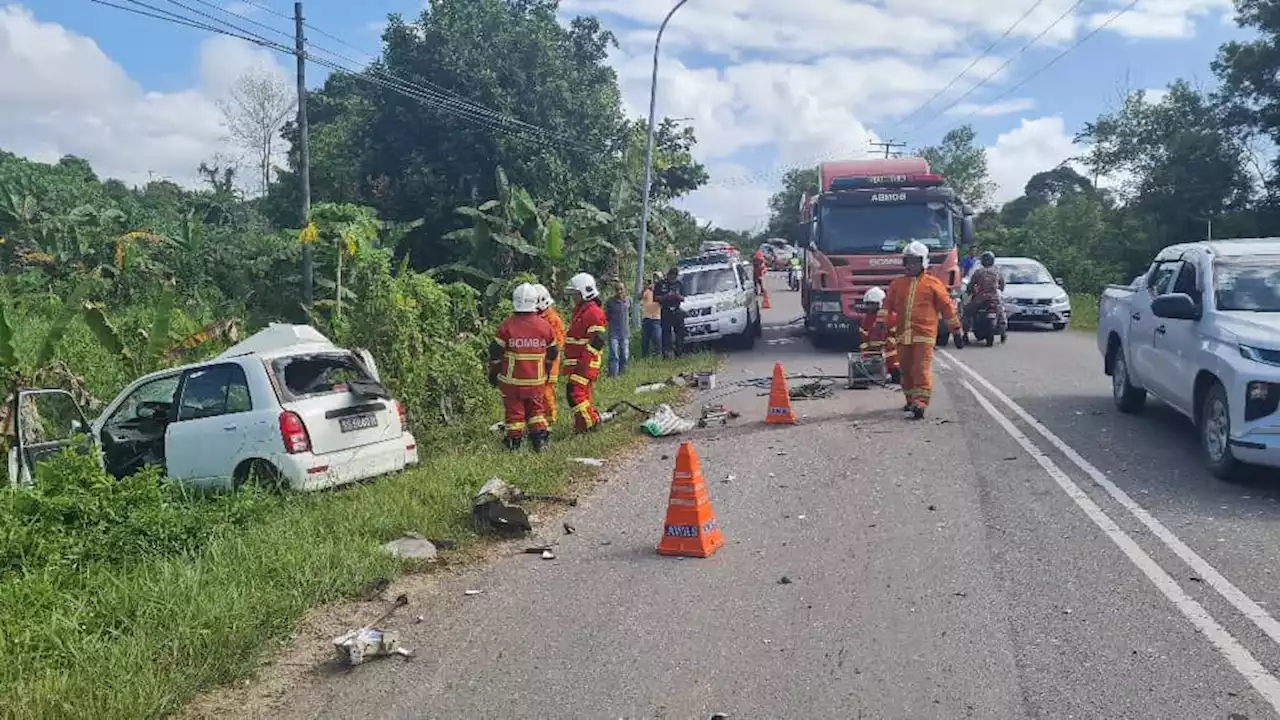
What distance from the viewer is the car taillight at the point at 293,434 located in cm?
845

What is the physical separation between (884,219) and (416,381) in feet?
32.2

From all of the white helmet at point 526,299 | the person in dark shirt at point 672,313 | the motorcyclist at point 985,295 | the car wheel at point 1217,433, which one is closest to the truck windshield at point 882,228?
the motorcyclist at point 985,295

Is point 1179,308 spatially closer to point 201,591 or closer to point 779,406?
point 779,406

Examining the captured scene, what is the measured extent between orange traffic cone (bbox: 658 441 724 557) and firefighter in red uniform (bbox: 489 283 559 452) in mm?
3734

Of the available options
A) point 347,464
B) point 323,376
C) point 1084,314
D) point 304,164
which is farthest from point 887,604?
point 1084,314

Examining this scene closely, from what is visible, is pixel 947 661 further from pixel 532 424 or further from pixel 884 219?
pixel 884 219

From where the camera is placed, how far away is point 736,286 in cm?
2081

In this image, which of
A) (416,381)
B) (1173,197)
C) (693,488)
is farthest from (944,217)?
(1173,197)

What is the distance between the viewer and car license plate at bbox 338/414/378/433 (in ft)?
29.2

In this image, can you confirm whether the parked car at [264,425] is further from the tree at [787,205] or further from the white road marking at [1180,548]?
the tree at [787,205]

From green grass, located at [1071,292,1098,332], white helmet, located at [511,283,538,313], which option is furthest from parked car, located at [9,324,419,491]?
green grass, located at [1071,292,1098,332]

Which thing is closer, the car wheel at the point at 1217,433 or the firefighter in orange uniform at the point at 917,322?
the car wheel at the point at 1217,433

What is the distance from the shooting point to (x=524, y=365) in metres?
10.3

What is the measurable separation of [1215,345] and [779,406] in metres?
4.62
